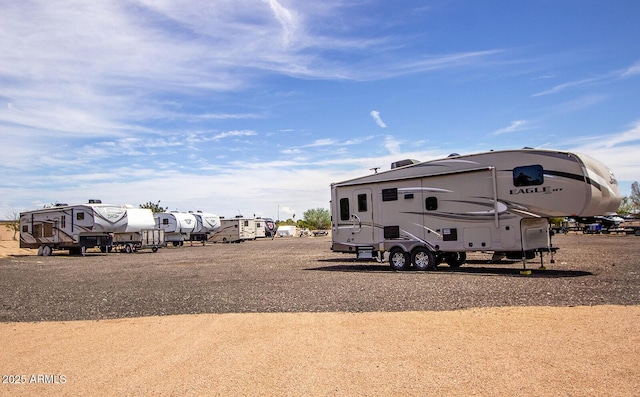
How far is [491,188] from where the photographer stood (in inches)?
607

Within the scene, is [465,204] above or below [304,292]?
above

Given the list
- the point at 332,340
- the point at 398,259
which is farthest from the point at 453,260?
the point at 332,340

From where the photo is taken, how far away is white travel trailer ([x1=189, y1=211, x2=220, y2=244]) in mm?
50125

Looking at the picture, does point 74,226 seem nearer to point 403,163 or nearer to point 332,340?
point 403,163

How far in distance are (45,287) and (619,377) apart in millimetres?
14192

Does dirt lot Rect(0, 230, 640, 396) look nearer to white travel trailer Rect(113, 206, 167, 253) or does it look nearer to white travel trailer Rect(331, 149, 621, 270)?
white travel trailer Rect(331, 149, 621, 270)

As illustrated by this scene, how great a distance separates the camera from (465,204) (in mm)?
16062

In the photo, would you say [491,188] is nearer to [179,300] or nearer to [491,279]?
[491,279]

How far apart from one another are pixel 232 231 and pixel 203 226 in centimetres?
332

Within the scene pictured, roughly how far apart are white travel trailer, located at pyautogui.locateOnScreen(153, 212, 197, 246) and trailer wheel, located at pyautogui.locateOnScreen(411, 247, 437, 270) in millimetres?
32681

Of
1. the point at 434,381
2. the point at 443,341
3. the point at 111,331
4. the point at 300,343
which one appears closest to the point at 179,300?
the point at 111,331

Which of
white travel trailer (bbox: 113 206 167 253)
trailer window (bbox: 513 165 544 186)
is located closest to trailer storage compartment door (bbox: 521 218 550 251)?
trailer window (bbox: 513 165 544 186)

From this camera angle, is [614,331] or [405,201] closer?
[614,331]

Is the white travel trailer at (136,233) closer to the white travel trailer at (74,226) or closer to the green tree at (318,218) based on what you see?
the white travel trailer at (74,226)
